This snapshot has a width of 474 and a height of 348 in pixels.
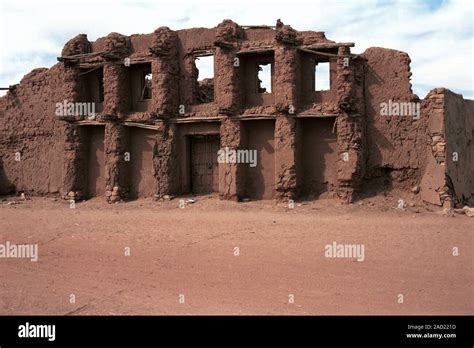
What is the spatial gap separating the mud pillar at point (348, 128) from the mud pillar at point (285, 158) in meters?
1.35

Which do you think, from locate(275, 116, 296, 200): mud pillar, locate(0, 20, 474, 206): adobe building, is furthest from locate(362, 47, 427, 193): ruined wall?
locate(275, 116, 296, 200): mud pillar

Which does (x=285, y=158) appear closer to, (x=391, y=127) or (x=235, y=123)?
(x=235, y=123)

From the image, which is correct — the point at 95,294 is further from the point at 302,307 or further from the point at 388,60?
the point at 388,60

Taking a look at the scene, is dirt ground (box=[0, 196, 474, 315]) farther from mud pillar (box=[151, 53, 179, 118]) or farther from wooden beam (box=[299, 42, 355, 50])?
wooden beam (box=[299, 42, 355, 50])

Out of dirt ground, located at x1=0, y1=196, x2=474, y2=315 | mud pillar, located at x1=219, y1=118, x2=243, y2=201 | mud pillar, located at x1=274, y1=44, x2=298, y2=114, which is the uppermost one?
mud pillar, located at x1=274, y1=44, x2=298, y2=114

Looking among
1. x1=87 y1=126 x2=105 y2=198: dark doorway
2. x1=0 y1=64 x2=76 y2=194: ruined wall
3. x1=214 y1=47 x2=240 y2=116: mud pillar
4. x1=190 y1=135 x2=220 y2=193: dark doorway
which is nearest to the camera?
x1=214 y1=47 x2=240 y2=116: mud pillar

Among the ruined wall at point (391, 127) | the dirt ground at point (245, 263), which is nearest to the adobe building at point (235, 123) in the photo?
the ruined wall at point (391, 127)

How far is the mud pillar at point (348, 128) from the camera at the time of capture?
16.0 metres

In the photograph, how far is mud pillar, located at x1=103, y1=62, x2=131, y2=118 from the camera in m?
19.0

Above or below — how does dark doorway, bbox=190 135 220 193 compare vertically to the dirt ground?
above

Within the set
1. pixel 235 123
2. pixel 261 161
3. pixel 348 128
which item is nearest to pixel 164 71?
pixel 235 123

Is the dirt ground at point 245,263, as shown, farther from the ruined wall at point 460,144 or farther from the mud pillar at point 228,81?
the mud pillar at point 228,81

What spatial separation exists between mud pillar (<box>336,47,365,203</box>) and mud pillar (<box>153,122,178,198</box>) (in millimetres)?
5468

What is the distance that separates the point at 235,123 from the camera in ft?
57.1
